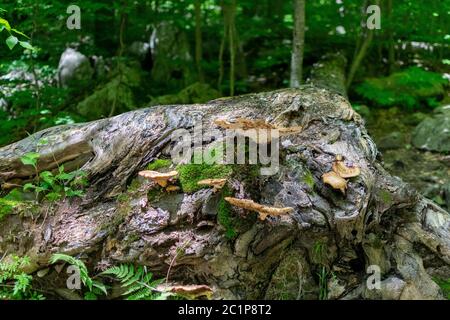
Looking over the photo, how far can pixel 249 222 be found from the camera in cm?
417

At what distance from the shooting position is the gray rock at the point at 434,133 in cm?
840

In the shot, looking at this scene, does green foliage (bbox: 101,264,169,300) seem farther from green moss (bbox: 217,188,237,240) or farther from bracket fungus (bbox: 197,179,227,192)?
bracket fungus (bbox: 197,179,227,192)

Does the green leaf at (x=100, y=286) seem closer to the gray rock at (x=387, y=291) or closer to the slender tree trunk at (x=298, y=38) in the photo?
the gray rock at (x=387, y=291)

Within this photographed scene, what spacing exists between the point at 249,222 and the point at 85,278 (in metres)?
1.52

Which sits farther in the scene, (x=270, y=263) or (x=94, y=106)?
(x=94, y=106)

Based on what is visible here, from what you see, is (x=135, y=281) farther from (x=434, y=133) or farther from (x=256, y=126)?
(x=434, y=133)

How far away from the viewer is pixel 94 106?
923 cm

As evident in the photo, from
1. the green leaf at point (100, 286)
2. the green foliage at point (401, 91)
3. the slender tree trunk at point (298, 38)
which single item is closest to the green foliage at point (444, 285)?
the green leaf at point (100, 286)

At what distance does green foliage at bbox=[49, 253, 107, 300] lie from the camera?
12.9 feet

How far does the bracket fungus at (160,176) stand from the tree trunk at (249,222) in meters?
0.15
